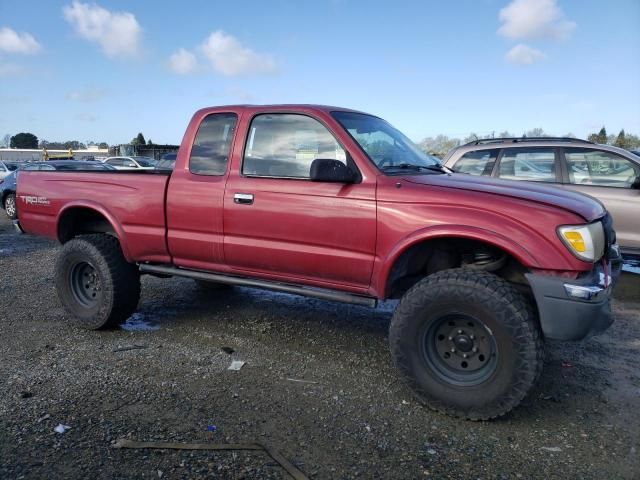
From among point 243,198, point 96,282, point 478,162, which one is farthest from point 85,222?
point 478,162

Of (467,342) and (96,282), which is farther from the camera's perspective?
(96,282)

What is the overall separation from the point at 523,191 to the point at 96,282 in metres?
3.89

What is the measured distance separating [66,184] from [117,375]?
208cm

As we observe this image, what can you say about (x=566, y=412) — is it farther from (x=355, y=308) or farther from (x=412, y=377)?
(x=355, y=308)

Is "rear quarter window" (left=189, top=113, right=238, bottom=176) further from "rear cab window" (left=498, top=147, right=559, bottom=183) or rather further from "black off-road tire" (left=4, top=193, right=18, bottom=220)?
"black off-road tire" (left=4, top=193, right=18, bottom=220)

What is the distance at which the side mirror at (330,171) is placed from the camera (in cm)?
335

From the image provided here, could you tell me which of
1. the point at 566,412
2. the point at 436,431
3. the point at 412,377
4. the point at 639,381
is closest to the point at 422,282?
the point at 412,377

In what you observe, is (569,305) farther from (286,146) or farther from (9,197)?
(9,197)

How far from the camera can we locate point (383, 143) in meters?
3.97

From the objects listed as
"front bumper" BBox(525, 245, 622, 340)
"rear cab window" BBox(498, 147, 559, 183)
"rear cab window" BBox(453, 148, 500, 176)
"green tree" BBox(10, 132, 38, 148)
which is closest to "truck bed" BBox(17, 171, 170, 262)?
"front bumper" BBox(525, 245, 622, 340)

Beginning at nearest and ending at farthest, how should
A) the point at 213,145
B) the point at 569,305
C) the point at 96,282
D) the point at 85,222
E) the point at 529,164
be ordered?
the point at 569,305 < the point at 213,145 < the point at 96,282 < the point at 85,222 < the point at 529,164

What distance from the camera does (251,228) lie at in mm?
3834

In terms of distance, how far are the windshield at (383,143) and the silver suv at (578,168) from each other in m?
3.04

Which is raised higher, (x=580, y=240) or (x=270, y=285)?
(x=580, y=240)
